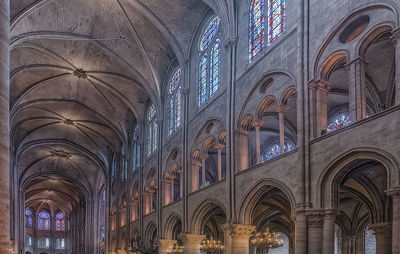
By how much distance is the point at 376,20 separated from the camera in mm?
12914

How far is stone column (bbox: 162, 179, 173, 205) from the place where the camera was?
2902 cm

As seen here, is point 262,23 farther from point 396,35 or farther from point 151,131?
point 151,131

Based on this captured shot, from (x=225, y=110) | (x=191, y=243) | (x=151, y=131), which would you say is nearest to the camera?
(x=225, y=110)

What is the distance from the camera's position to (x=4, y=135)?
7.58m

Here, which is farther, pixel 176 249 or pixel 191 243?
pixel 176 249

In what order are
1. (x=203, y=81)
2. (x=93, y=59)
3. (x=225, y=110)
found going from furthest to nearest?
(x=93, y=59) < (x=203, y=81) < (x=225, y=110)

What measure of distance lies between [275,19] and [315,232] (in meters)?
8.52

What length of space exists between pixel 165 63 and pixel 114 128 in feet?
38.0

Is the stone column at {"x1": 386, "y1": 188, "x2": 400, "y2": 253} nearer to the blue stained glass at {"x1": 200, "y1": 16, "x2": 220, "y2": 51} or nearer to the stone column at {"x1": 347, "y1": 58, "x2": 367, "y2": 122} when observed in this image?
the stone column at {"x1": 347, "y1": 58, "x2": 367, "y2": 122}

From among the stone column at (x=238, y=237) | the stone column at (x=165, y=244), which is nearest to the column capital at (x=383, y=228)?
the stone column at (x=238, y=237)

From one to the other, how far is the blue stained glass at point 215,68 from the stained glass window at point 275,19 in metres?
4.78

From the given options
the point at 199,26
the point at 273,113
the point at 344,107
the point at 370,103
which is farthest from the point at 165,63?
the point at 370,103

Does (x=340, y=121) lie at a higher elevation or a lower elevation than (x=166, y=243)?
higher

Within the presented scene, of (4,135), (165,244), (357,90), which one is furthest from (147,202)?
(4,135)
